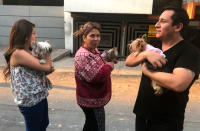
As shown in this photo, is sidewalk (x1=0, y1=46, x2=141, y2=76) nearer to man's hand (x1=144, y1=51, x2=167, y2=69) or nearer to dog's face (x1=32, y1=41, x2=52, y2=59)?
dog's face (x1=32, y1=41, x2=52, y2=59)

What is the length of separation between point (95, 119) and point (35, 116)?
0.75 m

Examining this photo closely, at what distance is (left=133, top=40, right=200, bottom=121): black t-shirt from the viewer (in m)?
1.67

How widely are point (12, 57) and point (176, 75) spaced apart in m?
1.60

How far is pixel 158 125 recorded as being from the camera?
190 centimetres

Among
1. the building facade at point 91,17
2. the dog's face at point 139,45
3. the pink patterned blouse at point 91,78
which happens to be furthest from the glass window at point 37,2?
the dog's face at point 139,45

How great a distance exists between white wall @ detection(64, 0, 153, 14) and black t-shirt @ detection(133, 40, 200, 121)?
8121 millimetres

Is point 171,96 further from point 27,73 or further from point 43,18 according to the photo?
point 43,18

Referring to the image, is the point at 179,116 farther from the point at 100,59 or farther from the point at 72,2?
the point at 72,2

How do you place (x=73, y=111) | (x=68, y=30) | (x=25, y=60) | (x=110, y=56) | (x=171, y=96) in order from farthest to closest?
(x=68, y=30) → (x=73, y=111) → (x=110, y=56) → (x=25, y=60) → (x=171, y=96)

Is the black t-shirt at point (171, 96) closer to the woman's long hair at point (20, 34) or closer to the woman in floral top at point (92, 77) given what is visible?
the woman in floral top at point (92, 77)

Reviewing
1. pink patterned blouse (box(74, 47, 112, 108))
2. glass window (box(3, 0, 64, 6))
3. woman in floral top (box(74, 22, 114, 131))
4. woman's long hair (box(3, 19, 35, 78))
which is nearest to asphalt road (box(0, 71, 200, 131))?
woman in floral top (box(74, 22, 114, 131))

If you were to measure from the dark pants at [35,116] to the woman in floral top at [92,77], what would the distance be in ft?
1.61

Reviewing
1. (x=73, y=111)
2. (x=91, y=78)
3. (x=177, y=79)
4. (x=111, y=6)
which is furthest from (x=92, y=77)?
(x=111, y=6)

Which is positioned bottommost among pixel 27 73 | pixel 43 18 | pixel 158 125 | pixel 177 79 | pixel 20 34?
pixel 158 125
